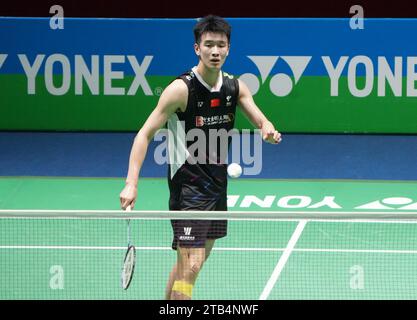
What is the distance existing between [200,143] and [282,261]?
2150 millimetres

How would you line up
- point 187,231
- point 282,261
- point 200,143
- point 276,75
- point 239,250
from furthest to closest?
point 276,75, point 239,250, point 282,261, point 200,143, point 187,231

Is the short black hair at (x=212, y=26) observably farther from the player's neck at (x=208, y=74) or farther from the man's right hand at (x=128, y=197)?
the man's right hand at (x=128, y=197)

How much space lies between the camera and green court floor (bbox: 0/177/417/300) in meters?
7.19

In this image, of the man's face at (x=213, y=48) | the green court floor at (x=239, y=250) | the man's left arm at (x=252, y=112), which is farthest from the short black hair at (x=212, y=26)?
the green court floor at (x=239, y=250)

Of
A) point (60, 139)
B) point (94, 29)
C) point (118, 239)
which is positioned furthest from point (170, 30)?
point (118, 239)

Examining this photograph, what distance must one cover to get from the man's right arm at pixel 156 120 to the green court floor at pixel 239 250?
1.29 metres

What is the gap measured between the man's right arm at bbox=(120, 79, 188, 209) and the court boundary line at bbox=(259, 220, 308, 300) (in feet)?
5.46

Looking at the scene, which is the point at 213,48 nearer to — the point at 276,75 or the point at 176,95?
the point at 176,95

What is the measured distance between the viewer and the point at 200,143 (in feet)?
20.5

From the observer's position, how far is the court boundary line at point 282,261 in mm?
7332

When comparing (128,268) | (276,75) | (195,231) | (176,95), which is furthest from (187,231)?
(276,75)

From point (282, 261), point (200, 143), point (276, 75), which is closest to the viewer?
point (200, 143)

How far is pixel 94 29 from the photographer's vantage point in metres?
12.3

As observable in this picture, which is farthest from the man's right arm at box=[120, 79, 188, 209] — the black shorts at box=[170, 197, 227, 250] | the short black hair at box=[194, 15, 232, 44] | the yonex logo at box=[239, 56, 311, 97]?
the yonex logo at box=[239, 56, 311, 97]
